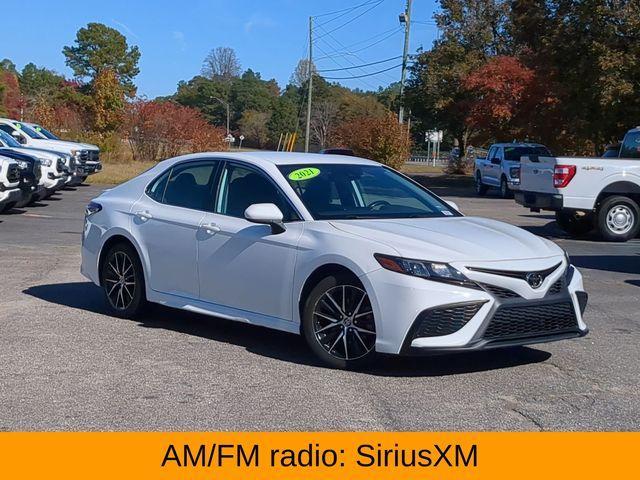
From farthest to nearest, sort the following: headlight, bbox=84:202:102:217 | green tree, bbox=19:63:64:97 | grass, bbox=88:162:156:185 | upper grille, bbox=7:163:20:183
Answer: green tree, bbox=19:63:64:97
grass, bbox=88:162:156:185
upper grille, bbox=7:163:20:183
headlight, bbox=84:202:102:217

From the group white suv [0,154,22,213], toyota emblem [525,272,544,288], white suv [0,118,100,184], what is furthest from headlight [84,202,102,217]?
white suv [0,118,100,184]

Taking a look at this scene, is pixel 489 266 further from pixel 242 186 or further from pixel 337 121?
pixel 337 121

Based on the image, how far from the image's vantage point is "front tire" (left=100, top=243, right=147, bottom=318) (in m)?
8.42

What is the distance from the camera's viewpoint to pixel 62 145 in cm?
2955

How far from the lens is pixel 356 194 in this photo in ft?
25.2

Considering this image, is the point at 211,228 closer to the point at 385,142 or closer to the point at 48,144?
the point at 48,144

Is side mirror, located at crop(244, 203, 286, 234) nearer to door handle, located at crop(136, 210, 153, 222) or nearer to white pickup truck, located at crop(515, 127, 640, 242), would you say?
door handle, located at crop(136, 210, 153, 222)

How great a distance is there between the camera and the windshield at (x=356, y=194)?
24.2 feet

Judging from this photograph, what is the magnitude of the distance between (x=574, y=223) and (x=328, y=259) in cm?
1303

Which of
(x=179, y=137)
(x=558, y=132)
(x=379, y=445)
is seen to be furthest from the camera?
(x=179, y=137)

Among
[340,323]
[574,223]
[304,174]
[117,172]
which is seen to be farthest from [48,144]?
[340,323]

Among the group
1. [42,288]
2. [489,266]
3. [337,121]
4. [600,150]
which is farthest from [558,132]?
[337,121]

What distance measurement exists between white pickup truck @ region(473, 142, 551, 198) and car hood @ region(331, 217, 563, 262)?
24.8 meters

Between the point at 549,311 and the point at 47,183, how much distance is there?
18.5m
